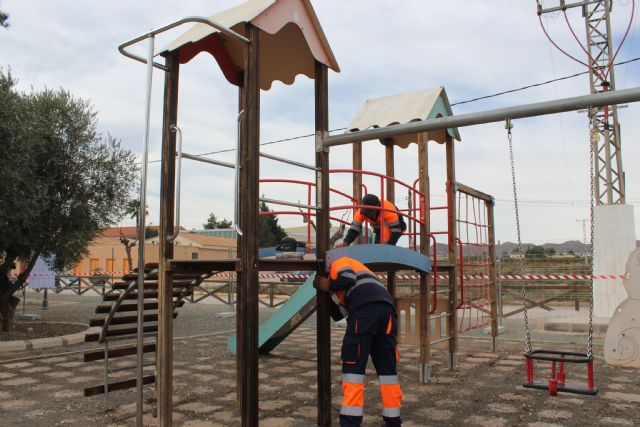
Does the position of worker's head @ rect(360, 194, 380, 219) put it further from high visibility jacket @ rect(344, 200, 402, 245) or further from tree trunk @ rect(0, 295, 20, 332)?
tree trunk @ rect(0, 295, 20, 332)

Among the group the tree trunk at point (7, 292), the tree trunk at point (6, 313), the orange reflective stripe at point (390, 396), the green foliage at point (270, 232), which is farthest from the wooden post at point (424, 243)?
the green foliage at point (270, 232)

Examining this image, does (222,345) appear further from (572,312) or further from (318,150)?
(572,312)

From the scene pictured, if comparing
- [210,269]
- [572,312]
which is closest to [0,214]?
[210,269]

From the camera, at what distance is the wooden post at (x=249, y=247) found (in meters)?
4.09

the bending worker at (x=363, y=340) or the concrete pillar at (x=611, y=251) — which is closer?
the bending worker at (x=363, y=340)

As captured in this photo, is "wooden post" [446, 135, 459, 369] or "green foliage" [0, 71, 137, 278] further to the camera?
"green foliage" [0, 71, 137, 278]

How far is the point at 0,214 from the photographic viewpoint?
8984 millimetres

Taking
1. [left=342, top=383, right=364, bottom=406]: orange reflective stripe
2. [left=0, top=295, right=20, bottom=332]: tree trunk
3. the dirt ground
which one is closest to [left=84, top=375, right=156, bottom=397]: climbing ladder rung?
the dirt ground

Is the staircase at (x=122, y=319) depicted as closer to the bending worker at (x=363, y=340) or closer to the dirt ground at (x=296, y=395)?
the dirt ground at (x=296, y=395)

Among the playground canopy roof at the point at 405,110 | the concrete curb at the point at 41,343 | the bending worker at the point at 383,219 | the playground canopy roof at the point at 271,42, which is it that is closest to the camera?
the playground canopy roof at the point at 271,42

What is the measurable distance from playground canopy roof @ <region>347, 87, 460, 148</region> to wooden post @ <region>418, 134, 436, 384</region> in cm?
29

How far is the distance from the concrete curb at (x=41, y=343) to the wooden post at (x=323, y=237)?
558 centimetres

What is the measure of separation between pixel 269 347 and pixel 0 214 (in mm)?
4978

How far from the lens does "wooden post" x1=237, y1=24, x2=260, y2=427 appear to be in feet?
13.4
